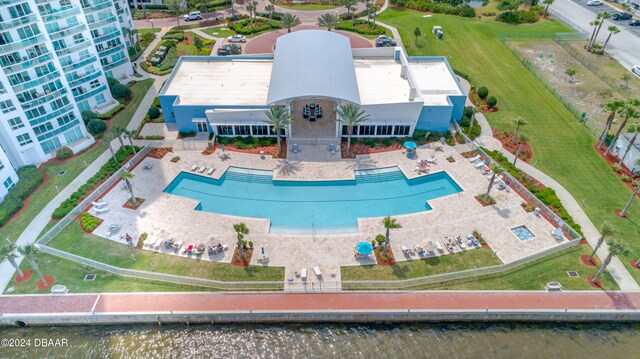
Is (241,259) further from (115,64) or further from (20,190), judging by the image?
(115,64)

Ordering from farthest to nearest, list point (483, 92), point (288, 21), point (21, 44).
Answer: point (288, 21) < point (483, 92) < point (21, 44)

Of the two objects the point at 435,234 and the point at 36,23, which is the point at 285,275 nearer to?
the point at 435,234

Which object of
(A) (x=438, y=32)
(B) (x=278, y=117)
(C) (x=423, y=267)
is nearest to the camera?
(C) (x=423, y=267)

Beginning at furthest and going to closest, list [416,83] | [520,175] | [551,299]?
[416,83]
[520,175]
[551,299]

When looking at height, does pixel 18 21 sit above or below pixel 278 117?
above

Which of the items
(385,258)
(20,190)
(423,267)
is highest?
(20,190)

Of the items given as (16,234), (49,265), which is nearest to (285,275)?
(49,265)

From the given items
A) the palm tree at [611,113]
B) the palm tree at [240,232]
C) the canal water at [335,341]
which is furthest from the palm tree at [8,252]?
the palm tree at [611,113]

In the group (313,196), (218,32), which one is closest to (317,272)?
(313,196)
